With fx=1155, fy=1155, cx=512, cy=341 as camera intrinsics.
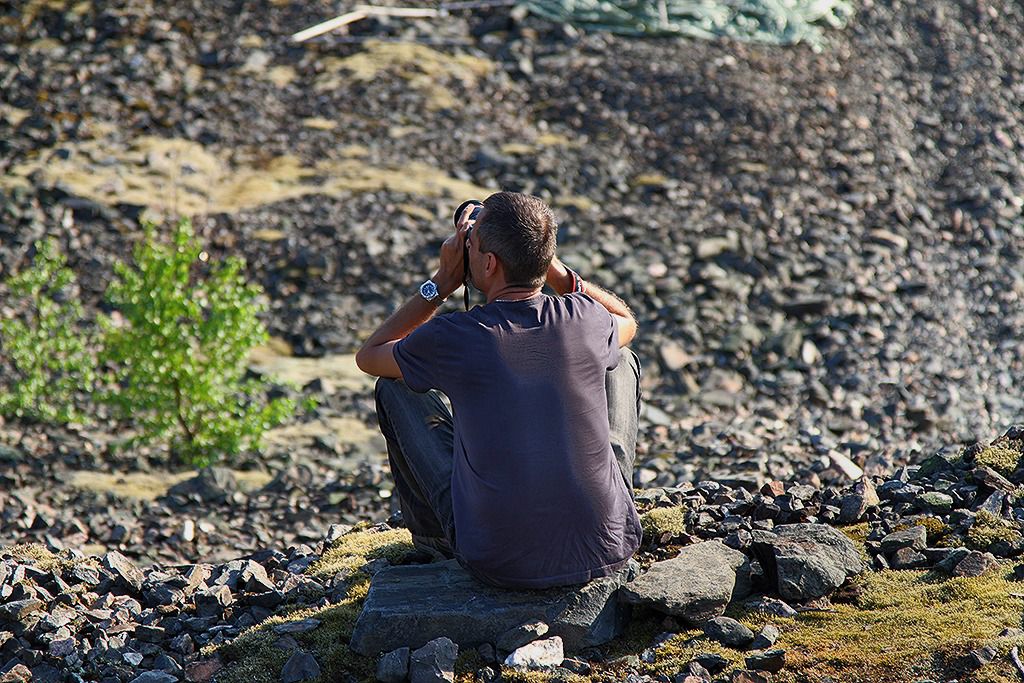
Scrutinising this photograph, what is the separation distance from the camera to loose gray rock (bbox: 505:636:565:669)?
4258mm

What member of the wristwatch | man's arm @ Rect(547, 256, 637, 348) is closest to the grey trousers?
man's arm @ Rect(547, 256, 637, 348)

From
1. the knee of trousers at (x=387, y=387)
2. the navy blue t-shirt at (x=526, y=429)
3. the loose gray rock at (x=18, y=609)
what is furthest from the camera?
the loose gray rock at (x=18, y=609)

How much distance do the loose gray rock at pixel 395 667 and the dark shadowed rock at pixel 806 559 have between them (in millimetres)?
1571

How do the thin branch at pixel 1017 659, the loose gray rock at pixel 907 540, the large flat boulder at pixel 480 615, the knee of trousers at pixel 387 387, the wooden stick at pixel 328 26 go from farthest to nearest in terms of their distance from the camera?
the wooden stick at pixel 328 26
the loose gray rock at pixel 907 540
the knee of trousers at pixel 387 387
the large flat boulder at pixel 480 615
the thin branch at pixel 1017 659

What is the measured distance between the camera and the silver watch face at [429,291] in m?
4.63

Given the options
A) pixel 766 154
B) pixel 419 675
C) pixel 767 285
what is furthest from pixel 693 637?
pixel 766 154

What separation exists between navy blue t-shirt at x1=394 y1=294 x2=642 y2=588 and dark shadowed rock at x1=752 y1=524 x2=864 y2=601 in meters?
0.84

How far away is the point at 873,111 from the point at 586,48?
363cm

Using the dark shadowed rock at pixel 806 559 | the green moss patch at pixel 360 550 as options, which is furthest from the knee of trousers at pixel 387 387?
the dark shadowed rock at pixel 806 559

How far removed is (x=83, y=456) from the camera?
8.64m

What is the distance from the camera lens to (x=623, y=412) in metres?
4.86

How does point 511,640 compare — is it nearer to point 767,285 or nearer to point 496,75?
point 767,285

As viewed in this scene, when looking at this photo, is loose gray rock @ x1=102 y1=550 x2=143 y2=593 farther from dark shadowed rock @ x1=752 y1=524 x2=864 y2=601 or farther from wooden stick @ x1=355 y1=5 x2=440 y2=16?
wooden stick @ x1=355 y1=5 x2=440 y2=16

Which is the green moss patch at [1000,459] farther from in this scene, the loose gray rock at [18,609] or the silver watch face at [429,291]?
the loose gray rock at [18,609]
